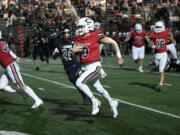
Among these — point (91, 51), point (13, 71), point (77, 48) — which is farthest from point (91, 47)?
point (13, 71)

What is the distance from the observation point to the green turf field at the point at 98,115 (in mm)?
6688

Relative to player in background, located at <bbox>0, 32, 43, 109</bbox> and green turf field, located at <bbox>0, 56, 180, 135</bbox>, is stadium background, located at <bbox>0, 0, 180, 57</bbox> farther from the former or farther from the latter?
player in background, located at <bbox>0, 32, 43, 109</bbox>

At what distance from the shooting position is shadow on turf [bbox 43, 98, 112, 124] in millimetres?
7609

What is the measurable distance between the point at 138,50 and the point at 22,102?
883 cm

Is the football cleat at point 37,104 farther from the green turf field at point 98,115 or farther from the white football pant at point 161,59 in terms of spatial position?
the white football pant at point 161,59

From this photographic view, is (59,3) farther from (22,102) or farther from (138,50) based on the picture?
(22,102)

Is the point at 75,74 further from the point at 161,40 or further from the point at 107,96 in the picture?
the point at 161,40

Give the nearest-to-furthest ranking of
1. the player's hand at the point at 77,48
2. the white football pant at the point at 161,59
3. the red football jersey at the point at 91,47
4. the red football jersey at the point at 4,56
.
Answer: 1. the player's hand at the point at 77,48
2. the red football jersey at the point at 91,47
3. the red football jersey at the point at 4,56
4. the white football pant at the point at 161,59

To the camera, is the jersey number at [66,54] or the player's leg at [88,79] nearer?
the player's leg at [88,79]

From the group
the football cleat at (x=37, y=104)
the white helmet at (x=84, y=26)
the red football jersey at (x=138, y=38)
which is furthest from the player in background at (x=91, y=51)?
the red football jersey at (x=138, y=38)

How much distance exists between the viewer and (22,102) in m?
9.56

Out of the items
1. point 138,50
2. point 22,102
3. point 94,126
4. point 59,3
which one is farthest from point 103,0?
point 94,126

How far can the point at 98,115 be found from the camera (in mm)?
7859

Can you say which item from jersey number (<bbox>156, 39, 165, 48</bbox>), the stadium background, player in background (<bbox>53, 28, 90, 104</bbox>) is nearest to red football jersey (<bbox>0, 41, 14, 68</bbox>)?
player in background (<bbox>53, 28, 90, 104</bbox>)
